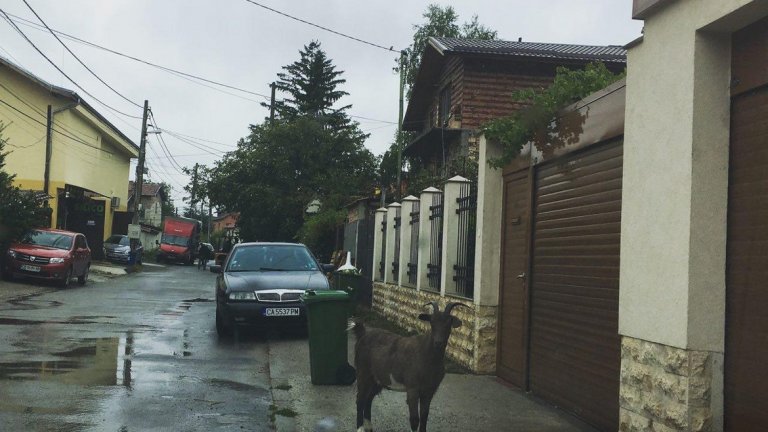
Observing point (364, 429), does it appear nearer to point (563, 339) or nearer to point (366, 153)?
point (563, 339)

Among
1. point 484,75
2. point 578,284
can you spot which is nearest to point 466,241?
point 578,284

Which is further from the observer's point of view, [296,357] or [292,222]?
[292,222]

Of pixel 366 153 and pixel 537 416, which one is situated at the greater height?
pixel 366 153

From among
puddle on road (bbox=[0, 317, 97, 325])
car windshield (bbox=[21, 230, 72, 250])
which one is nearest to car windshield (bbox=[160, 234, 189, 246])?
car windshield (bbox=[21, 230, 72, 250])

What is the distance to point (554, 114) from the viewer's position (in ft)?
27.6

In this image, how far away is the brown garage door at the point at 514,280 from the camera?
9.12 meters

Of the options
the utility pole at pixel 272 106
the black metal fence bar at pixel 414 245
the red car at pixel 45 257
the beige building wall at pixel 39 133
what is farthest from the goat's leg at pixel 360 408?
the utility pole at pixel 272 106

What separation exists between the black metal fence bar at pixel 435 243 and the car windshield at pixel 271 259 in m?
2.49

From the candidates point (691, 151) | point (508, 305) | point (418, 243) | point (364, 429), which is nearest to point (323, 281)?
point (418, 243)

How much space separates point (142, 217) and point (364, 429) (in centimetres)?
9208

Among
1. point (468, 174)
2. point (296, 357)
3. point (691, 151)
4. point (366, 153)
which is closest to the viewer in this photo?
point (691, 151)

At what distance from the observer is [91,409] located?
7.29m

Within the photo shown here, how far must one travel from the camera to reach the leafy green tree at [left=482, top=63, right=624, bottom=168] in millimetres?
8188

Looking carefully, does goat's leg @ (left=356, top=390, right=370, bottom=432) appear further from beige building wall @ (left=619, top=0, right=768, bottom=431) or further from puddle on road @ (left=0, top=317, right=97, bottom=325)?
puddle on road @ (left=0, top=317, right=97, bottom=325)
